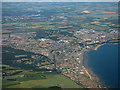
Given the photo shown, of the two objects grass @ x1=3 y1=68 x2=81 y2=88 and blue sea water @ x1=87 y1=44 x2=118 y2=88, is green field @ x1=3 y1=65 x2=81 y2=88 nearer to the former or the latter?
grass @ x1=3 y1=68 x2=81 y2=88

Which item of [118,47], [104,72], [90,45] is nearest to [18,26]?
[90,45]

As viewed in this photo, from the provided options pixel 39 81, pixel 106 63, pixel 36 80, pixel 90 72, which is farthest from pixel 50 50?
pixel 39 81

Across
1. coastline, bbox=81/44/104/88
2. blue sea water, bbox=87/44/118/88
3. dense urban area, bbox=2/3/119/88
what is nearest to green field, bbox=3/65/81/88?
dense urban area, bbox=2/3/119/88

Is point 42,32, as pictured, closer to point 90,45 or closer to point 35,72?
point 90,45

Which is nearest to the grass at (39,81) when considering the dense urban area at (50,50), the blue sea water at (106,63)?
the dense urban area at (50,50)

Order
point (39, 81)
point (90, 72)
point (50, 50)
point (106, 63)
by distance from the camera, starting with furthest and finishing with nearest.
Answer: point (50, 50), point (106, 63), point (90, 72), point (39, 81)

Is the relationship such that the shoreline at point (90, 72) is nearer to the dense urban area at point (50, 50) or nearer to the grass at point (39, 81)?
the dense urban area at point (50, 50)

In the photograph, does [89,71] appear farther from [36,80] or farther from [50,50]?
[50,50]

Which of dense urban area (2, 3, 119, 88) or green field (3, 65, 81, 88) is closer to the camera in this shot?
green field (3, 65, 81, 88)
